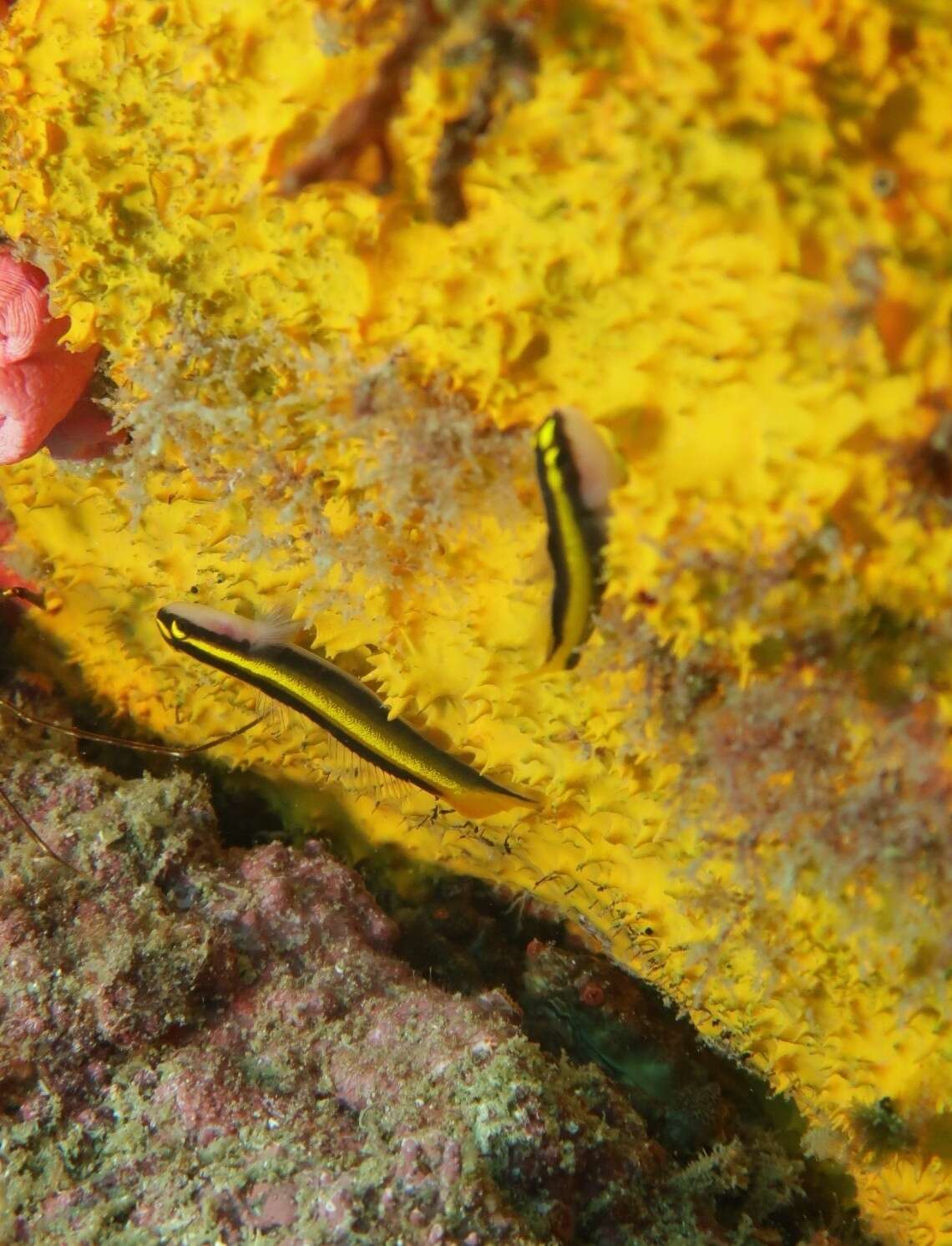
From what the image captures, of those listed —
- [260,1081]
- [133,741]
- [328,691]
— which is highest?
[328,691]

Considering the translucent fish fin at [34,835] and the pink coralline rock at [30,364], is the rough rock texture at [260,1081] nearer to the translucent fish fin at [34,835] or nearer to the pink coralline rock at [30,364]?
the translucent fish fin at [34,835]

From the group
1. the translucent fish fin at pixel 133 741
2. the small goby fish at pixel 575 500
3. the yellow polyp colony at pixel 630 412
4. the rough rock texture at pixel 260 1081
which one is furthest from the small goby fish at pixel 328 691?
the small goby fish at pixel 575 500

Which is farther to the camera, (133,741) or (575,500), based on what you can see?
(133,741)

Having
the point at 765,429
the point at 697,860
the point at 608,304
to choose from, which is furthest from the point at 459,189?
the point at 697,860

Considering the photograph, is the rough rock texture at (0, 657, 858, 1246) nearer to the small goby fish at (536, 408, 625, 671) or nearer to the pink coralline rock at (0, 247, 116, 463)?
the pink coralline rock at (0, 247, 116, 463)

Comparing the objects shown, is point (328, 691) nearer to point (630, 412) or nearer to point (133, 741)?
point (133, 741)

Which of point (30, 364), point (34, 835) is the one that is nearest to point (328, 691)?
point (34, 835)
